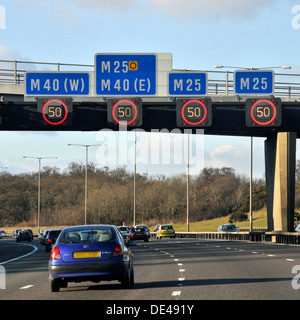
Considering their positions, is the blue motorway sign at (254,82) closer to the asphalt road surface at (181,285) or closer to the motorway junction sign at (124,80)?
the motorway junction sign at (124,80)

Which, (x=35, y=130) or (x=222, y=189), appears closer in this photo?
(x=35, y=130)

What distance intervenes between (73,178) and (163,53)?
11884cm

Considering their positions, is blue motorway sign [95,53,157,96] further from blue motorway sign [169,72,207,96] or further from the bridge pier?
the bridge pier

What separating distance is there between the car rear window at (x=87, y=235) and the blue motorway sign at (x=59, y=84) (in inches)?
718

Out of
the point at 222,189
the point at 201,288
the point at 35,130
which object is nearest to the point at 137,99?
the point at 35,130

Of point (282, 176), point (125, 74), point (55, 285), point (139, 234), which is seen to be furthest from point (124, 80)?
point (139, 234)

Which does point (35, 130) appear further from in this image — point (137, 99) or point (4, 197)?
point (4, 197)

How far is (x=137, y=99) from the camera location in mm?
32469

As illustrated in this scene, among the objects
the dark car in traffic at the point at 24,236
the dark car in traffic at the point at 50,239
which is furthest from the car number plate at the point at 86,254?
the dark car in traffic at the point at 24,236

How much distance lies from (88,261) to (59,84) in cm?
1948

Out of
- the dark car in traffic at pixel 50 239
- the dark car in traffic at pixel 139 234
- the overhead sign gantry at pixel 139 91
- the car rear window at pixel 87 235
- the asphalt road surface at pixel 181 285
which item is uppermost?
the overhead sign gantry at pixel 139 91

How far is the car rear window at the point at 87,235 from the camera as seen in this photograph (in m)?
16.1

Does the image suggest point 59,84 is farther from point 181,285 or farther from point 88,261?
point 88,261
